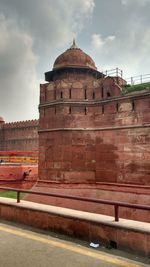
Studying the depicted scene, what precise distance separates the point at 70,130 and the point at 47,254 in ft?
27.4

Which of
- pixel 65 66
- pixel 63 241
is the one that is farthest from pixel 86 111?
pixel 63 241

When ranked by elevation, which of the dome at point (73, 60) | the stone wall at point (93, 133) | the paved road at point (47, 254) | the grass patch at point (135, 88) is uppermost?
the dome at point (73, 60)

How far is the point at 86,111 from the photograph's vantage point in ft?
39.9

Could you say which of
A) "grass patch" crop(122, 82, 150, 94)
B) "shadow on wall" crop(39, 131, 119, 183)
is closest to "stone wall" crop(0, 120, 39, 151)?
"shadow on wall" crop(39, 131, 119, 183)

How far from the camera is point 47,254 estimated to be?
3.90 m

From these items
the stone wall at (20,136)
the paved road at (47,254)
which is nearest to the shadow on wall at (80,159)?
the paved road at (47,254)

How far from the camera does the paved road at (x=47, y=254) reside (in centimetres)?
357

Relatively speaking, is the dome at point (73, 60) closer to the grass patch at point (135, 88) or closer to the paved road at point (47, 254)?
the grass patch at point (135, 88)

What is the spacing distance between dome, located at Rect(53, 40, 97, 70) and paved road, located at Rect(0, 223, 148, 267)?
40.5ft

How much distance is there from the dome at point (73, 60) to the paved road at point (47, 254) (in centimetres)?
1233

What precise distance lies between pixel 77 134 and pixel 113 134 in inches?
65.4

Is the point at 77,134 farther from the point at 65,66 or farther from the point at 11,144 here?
the point at 11,144

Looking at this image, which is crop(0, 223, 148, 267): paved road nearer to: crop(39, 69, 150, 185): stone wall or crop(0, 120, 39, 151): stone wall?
crop(39, 69, 150, 185): stone wall

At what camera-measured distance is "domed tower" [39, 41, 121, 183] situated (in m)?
11.8
